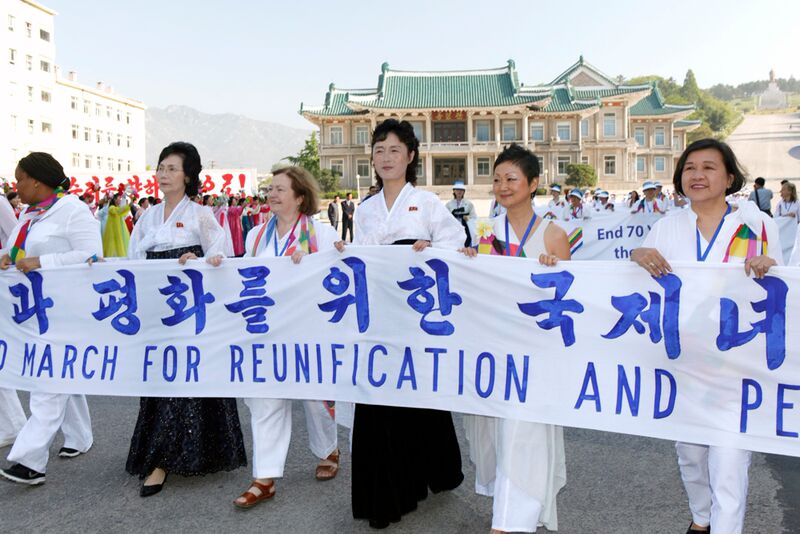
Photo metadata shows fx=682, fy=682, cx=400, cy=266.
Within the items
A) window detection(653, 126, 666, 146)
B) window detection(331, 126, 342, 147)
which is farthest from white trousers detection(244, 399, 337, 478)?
window detection(653, 126, 666, 146)

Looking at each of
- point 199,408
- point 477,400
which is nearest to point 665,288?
point 477,400

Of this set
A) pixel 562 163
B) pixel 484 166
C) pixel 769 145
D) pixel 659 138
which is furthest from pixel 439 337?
pixel 769 145

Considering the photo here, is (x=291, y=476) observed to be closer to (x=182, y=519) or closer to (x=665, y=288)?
(x=182, y=519)

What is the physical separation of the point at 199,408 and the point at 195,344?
353mm

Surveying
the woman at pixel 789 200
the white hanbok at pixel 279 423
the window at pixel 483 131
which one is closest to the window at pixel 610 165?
the window at pixel 483 131

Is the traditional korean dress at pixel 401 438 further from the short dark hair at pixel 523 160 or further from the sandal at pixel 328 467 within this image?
the sandal at pixel 328 467

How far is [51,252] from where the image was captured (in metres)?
3.98

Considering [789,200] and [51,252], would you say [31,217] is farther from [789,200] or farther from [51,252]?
[789,200]

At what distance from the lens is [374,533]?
311cm

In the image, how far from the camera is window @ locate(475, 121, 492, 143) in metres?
50.6

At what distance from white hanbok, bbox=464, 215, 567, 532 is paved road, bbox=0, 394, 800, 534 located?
27 cm

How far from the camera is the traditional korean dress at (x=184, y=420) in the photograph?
370 centimetres

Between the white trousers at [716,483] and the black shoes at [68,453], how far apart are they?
11.3ft

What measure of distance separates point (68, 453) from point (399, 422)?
2.23m
